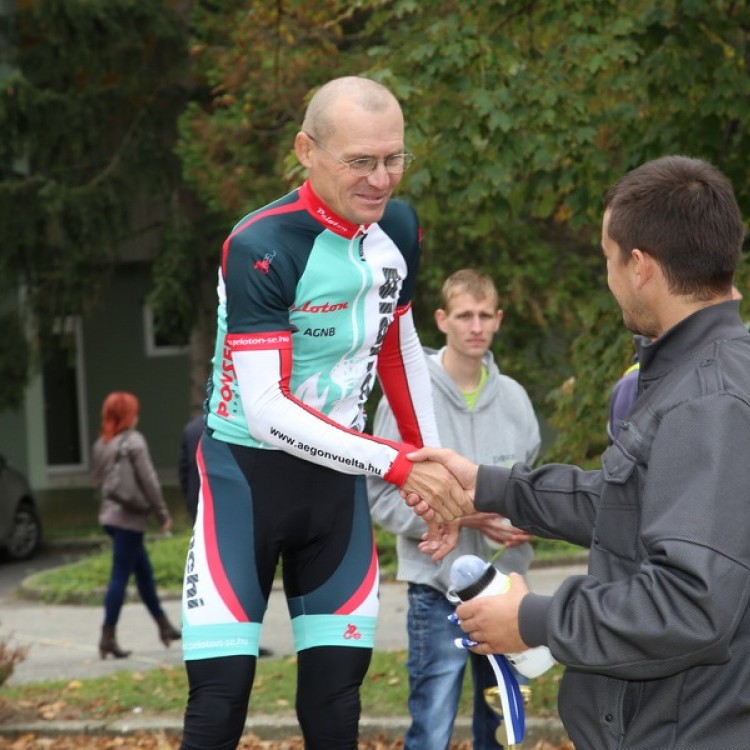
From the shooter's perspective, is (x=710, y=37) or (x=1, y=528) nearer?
(x=710, y=37)

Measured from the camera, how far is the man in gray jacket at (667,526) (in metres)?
2.58

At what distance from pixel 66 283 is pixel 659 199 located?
1845cm

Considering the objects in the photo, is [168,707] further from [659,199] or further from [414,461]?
[659,199]

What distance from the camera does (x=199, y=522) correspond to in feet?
13.9

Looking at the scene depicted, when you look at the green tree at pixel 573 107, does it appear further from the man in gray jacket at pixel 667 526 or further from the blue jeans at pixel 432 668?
the man in gray jacket at pixel 667 526

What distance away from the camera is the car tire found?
17.6 m

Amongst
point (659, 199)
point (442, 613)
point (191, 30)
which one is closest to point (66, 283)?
point (191, 30)

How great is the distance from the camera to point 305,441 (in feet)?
13.3

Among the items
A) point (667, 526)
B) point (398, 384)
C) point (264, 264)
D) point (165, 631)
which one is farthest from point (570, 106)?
point (667, 526)

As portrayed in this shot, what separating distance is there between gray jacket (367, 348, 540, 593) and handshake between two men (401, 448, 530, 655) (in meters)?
0.33

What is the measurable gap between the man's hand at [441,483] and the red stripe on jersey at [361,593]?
33 centimetres

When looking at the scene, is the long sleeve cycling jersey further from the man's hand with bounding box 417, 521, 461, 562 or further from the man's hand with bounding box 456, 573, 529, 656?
the man's hand with bounding box 456, 573, 529, 656

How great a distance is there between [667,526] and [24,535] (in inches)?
632

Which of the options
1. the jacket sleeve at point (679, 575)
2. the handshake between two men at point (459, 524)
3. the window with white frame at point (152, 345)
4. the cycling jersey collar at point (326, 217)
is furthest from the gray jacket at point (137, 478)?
the window with white frame at point (152, 345)
